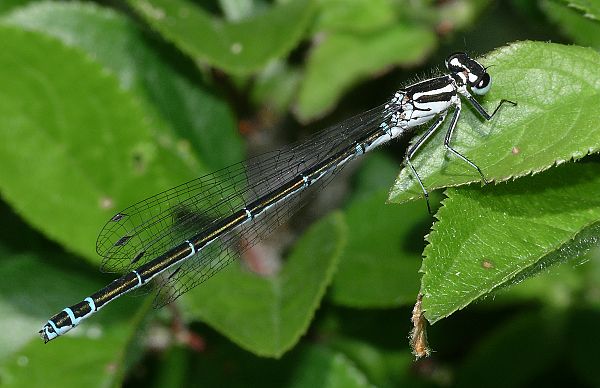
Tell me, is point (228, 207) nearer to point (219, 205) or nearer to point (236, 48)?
point (219, 205)

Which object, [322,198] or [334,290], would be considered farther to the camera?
[322,198]

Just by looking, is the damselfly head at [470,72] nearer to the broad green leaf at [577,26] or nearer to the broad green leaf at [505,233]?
the broad green leaf at [505,233]

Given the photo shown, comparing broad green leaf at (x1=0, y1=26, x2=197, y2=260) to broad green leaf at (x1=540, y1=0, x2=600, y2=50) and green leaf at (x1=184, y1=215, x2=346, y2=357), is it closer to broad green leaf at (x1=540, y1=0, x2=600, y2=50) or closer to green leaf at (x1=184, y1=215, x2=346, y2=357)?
green leaf at (x1=184, y1=215, x2=346, y2=357)

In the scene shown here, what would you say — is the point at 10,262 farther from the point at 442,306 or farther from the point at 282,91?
the point at 442,306

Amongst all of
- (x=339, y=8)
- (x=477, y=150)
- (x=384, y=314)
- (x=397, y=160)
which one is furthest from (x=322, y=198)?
(x=477, y=150)

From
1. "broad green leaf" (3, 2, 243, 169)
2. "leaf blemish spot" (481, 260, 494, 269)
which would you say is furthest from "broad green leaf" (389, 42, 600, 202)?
"broad green leaf" (3, 2, 243, 169)

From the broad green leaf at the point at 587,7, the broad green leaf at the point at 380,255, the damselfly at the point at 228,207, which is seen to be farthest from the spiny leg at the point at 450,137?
the broad green leaf at the point at 380,255
